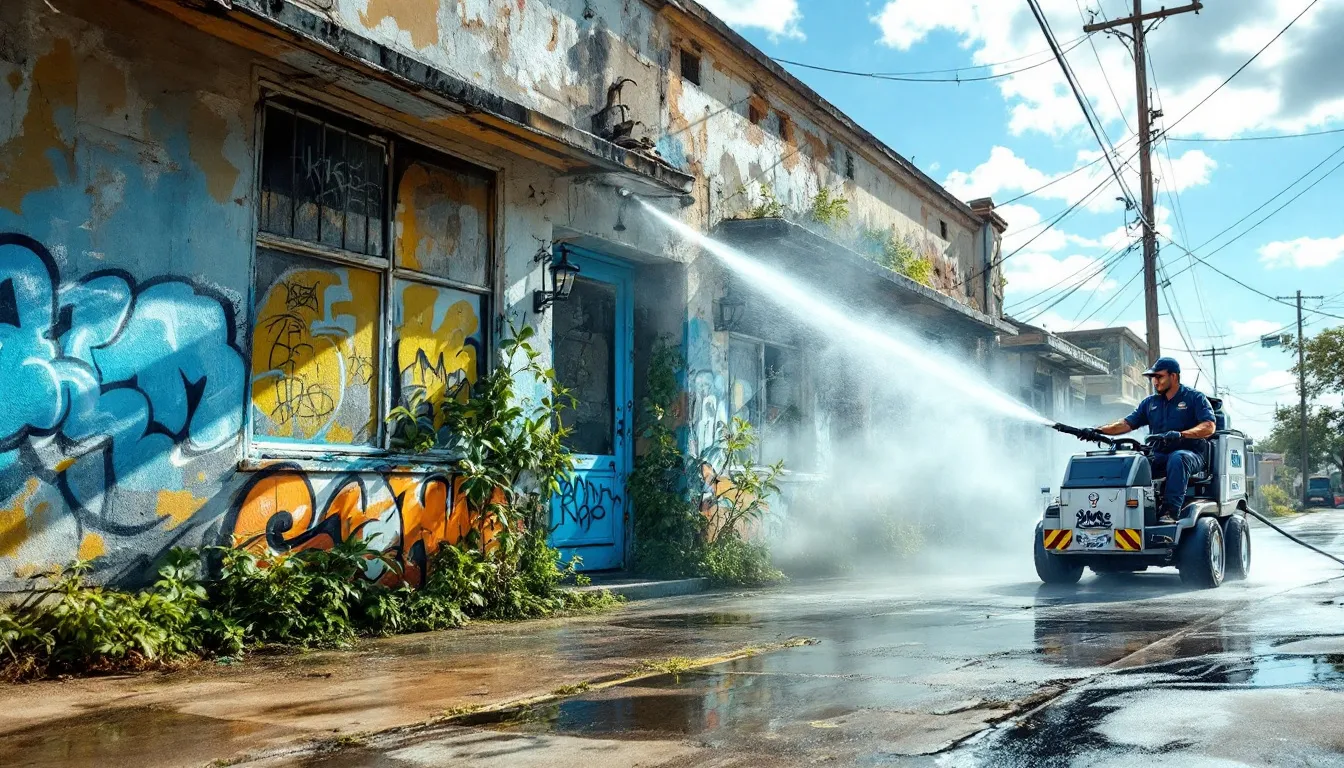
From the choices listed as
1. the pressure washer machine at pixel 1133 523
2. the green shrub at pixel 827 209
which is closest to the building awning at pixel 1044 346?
the green shrub at pixel 827 209

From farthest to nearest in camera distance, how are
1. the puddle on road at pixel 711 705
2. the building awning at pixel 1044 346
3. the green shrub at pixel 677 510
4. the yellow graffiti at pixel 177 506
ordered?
the building awning at pixel 1044 346 → the green shrub at pixel 677 510 → the yellow graffiti at pixel 177 506 → the puddle on road at pixel 711 705

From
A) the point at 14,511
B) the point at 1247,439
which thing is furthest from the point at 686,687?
the point at 1247,439

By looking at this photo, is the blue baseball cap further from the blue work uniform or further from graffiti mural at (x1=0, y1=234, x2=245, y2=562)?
graffiti mural at (x1=0, y1=234, x2=245, y2=562)

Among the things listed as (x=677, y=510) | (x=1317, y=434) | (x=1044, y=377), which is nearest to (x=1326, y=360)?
(x=1317, y=434)

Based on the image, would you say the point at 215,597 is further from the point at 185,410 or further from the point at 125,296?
the point at 125,296

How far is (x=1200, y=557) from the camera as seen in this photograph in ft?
34.3

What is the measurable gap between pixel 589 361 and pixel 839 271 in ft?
14.9

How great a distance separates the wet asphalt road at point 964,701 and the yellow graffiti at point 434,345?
8.01 ft

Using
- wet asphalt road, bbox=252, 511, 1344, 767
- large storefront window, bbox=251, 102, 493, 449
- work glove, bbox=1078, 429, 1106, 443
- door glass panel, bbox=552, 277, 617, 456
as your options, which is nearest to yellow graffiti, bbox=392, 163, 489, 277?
large storefront window, bbox=251, 102, 493, 449

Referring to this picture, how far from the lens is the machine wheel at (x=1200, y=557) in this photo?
34.4 feet

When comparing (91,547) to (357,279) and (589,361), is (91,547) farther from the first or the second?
(589,361)

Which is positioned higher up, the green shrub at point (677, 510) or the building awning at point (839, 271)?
the building awning at point (839, 271)

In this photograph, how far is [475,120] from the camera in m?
8.44

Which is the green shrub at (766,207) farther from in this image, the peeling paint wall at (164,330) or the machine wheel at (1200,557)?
the machine wheel at (1200,557)
